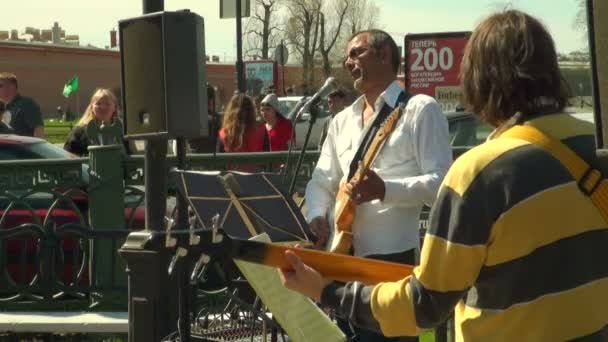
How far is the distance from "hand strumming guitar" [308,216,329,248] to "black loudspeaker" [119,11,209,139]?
1134 mm

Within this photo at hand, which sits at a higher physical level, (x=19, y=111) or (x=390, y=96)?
(x=390, y=96)

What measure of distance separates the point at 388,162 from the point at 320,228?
43 cm

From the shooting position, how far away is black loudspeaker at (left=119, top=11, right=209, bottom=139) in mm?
6410

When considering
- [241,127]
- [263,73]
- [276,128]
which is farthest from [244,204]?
[263,73]

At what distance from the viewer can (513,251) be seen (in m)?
3.07

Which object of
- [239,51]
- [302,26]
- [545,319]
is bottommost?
[545,319]

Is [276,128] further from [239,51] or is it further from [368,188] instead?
[239,51]

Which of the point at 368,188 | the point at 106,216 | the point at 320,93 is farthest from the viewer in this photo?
the point at 106,216

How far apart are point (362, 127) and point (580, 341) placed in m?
2.45

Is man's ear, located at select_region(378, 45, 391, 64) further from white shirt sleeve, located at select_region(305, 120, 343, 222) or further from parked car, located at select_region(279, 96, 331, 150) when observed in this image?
parked car, located at select_region(279, 96, 331, 150)

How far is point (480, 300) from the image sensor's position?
3.15 metres

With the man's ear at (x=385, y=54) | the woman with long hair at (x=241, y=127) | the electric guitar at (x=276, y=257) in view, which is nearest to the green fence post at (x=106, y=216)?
the woman with long hair at (x=241, y=127)

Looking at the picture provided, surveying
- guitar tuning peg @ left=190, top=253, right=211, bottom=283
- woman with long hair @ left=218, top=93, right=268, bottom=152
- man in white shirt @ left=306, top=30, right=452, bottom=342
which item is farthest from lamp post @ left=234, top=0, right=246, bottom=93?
guitar tuning peg @ left=190, top=253, right=211, bottom=283

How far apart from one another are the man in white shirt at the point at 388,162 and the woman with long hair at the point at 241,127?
18.0 ft
